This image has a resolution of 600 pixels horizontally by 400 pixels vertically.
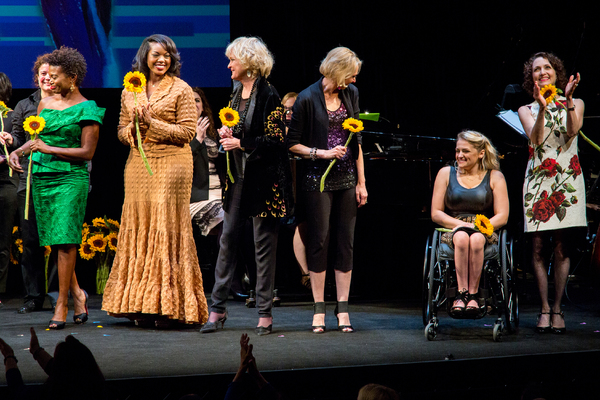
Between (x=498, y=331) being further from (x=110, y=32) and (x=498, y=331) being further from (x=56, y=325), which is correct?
(x=110, y=32)

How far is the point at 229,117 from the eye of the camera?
358 centimetres

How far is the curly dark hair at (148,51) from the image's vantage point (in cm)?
377

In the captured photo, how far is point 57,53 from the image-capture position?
388cm

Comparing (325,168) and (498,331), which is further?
(325,168)

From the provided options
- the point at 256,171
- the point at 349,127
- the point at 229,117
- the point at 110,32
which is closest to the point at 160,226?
the point at 256,171

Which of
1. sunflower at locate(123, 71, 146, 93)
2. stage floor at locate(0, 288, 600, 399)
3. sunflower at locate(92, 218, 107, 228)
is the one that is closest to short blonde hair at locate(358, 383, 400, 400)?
stage floor at locate(0, 288, 600, 399)

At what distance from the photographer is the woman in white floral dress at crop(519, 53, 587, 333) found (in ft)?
12.6

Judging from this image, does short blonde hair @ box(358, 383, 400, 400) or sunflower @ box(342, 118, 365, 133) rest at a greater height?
sunflower @ box(342, 118, 365, 133)

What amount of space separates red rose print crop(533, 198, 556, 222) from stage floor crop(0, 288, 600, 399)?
63 cm

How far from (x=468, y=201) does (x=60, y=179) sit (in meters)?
2.28

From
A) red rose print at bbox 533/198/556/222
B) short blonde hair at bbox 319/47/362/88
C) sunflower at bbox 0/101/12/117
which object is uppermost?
short blonde hair at bbox 319/47/362/88

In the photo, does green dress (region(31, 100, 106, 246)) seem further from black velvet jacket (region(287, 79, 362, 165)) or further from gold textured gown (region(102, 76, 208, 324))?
black velvet jacket (region(287, 79, 362, 165))

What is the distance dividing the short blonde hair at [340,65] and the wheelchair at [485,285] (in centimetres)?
99

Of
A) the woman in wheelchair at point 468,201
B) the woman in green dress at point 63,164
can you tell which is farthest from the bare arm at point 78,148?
the woman in wheelchair at point 468,201
